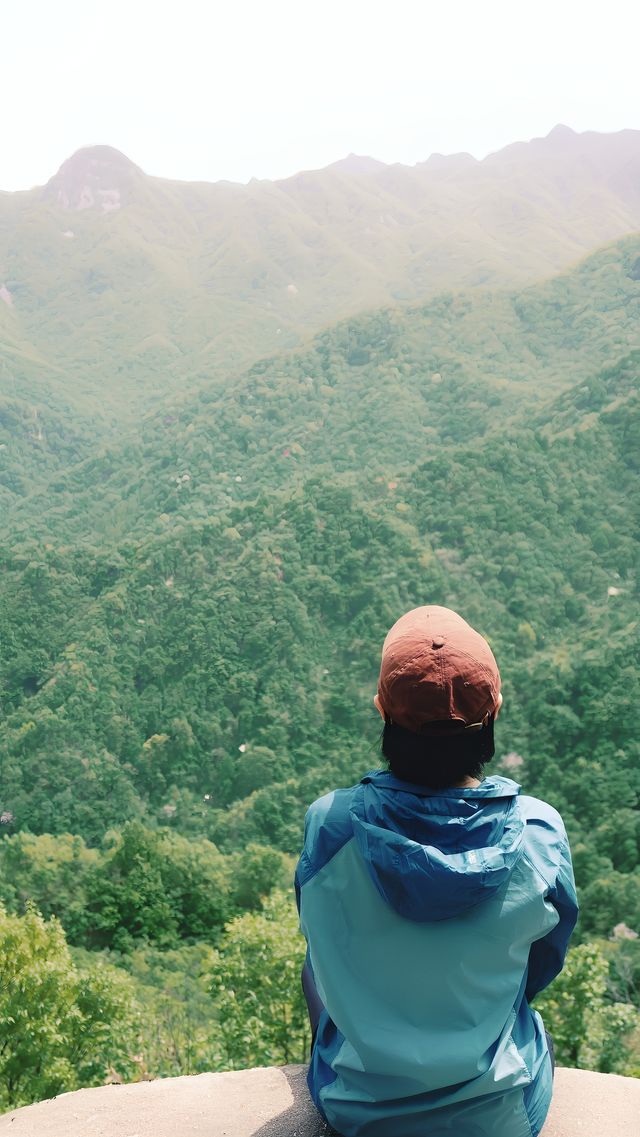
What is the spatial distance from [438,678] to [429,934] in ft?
1.93

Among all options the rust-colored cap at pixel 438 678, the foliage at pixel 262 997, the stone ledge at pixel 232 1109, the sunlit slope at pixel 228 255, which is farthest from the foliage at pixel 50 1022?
the sunlit slope at pixel 228 255

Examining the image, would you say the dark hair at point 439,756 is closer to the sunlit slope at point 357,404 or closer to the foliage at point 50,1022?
the foliage at point 50,1022

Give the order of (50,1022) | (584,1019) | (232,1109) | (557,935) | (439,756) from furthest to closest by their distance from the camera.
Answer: (584,1019) → (50,1022) → (232,1109) → (557,935) → (439,756)

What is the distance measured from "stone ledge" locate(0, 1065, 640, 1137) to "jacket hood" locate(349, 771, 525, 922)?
1.15 metres

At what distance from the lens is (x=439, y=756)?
210cm

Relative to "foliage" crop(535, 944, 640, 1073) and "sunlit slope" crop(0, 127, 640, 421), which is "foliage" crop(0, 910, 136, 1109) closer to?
"foliage" crop(535, 944, 640, 1073)

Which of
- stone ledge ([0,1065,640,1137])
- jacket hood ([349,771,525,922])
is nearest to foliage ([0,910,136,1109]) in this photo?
stone ledge ([0,1065,640,1137])

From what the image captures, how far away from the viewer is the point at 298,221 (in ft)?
420

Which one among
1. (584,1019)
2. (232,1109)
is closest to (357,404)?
(584,1019)

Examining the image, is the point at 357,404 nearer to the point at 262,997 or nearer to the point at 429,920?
the point at 262,997

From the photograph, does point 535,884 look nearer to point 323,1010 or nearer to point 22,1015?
point 323,1010

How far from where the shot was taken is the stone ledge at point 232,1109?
269cm

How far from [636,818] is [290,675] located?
703 inches

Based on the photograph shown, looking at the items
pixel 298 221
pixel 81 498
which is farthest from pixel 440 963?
pixel 298 221
